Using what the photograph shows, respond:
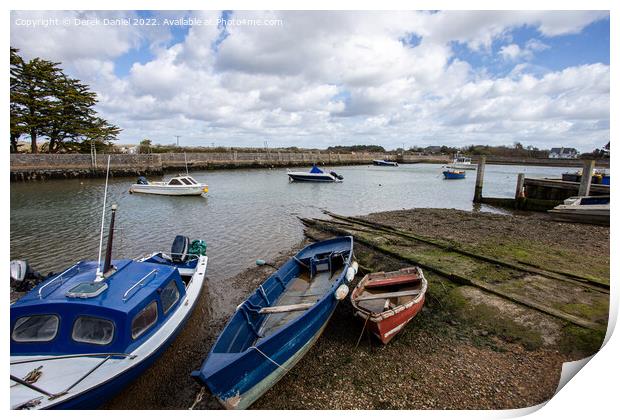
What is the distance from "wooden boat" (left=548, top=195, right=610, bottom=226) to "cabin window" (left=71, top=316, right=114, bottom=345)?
23.9m

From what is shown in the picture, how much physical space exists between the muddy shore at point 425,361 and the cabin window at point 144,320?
1042mm

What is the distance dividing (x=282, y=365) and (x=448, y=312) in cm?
476

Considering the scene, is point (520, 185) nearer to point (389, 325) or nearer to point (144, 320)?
point (389, 325)

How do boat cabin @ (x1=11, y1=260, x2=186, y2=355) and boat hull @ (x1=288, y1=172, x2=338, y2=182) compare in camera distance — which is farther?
boat hull @ (x1=288, y1=172, x2=338, y2=182)

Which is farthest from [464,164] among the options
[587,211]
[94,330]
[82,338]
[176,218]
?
[82,338]

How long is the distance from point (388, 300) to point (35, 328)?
723cm

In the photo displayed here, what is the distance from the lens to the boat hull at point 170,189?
29.3m

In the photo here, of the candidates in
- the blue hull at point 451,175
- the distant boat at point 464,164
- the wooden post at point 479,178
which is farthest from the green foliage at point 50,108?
the distant boat at point 464,164

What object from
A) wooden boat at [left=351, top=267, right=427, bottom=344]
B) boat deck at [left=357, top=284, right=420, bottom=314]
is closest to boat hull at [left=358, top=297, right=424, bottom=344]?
wooden boat at [left=351, top=267, right=427, bottom=344]

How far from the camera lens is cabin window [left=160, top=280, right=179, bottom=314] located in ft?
23.1

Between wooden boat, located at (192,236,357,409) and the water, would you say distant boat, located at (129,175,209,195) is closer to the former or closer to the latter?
the water

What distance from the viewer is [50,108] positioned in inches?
1067

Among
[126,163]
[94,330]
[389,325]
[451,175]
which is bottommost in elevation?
[451,175]
